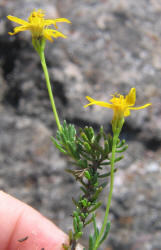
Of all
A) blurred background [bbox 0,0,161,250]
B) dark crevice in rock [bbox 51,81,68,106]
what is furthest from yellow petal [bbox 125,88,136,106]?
dark crevice in rock [bbox 51,81,68,106]

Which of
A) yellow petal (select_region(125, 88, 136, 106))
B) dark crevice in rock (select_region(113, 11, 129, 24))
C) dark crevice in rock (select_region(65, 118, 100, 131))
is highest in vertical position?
yellow petal (select_region(125, 88, 136, 106))

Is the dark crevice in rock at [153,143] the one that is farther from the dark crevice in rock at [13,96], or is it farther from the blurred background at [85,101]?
the dark crevice in rock at [13,96]

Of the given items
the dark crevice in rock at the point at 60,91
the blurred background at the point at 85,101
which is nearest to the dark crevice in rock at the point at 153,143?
the blurred background at the point at 85,101

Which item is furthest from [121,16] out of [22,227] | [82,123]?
[22,227]

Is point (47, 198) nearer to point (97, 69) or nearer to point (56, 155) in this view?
point (56, 155)

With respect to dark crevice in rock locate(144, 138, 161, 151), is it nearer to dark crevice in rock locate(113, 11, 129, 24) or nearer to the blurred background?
the blurred background

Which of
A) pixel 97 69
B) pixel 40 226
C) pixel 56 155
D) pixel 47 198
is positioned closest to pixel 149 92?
pixel 97 69
